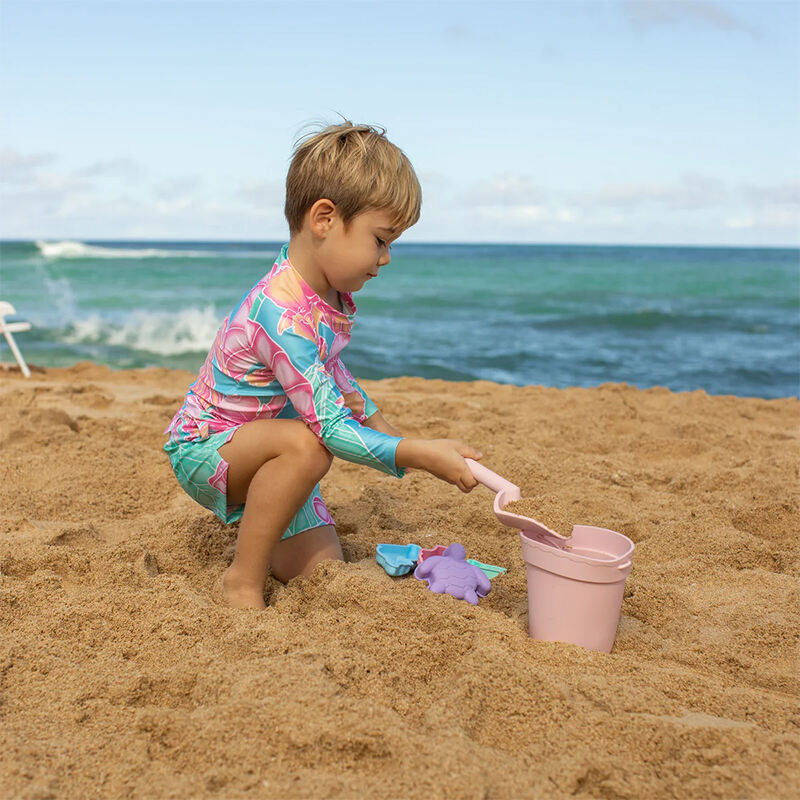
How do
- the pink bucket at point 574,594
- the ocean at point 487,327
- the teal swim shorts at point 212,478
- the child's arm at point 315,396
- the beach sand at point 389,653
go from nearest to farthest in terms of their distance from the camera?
the beach sand at point 389,653 → the pink bucket at point 574,594 → the child's arm at point 315,396 → the teal swim shorts at point 212,478 → the ocean at point 487,327

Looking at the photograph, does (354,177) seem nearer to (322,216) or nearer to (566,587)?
(322,216)

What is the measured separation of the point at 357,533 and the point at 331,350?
Answer: 0.75 meters

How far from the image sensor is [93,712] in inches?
62.0

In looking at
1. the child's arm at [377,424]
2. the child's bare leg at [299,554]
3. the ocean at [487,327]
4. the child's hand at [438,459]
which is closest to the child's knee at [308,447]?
the child's hand at [438,459]

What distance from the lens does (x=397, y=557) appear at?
7.54 feet

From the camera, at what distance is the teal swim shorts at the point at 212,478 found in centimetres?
220

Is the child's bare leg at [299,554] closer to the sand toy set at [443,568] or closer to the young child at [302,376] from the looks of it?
the young child at [302,376]

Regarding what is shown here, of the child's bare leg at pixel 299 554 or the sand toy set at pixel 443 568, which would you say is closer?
the sand toy set at pixel 443 568

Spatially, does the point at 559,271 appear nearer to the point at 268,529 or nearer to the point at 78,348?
the point at 78,348

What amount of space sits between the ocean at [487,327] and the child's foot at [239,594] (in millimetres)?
5571

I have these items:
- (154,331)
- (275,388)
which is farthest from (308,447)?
(154,331)

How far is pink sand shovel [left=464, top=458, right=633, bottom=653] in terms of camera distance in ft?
6.05

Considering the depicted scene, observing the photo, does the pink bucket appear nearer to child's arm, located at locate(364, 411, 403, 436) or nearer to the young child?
the young child

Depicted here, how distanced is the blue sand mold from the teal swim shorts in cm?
19
